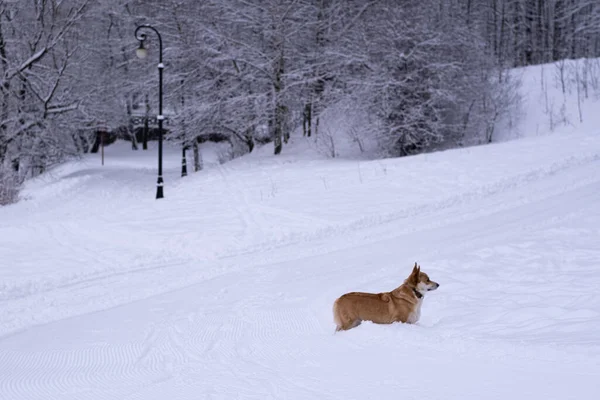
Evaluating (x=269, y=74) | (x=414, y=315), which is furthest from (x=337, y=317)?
(x=269, y=74)

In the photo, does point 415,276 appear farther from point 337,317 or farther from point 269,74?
point 269,74

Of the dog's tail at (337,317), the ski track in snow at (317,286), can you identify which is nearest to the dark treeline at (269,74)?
the ski track in snow at (317,286)

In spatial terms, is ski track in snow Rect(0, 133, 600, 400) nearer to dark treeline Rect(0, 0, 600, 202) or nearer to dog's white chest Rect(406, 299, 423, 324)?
dog's white chest Rect(406, 299, 423, 324)

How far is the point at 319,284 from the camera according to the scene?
8.77 meters

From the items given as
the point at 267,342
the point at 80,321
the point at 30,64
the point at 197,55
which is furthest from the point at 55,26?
the point at 267,342

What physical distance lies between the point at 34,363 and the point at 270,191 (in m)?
11.7

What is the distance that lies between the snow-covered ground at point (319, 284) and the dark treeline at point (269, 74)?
4.46m

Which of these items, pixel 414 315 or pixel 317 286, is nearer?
pixel 414 315

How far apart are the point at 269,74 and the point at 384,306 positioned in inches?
760

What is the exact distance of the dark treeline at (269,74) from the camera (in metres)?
22.2

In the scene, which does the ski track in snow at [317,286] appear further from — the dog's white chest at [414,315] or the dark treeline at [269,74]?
the dark treeline at [269,74]

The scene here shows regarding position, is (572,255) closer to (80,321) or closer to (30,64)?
(80,321)

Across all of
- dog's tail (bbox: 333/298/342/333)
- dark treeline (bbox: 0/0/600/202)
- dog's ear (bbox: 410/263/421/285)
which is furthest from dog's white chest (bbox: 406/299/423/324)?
dark treeline (bbox: 0/0/600/202)

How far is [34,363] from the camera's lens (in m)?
6.16
